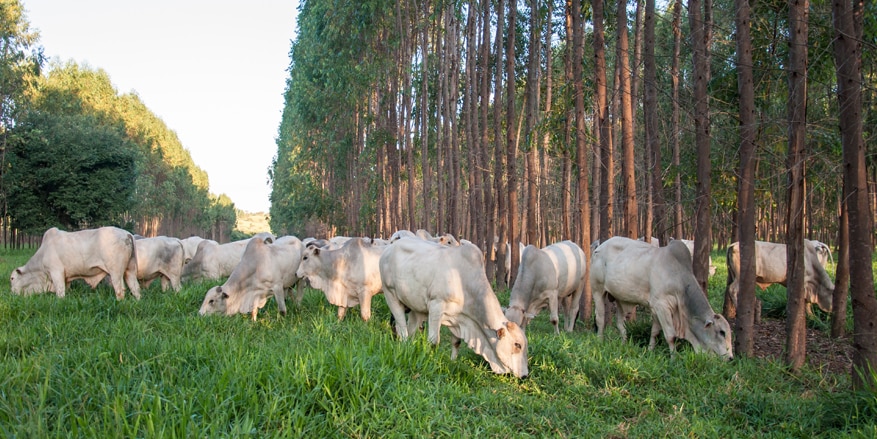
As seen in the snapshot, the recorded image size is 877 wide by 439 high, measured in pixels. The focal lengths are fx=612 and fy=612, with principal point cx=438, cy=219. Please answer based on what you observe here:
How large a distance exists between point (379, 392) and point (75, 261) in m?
9.32

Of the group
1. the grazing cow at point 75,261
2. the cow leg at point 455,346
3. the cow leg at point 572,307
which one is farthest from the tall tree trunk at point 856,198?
the grazing cow at point 75,261

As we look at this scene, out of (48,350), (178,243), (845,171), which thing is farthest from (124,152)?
(845,171)

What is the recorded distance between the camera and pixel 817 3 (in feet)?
30.0

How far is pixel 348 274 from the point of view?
10250mm

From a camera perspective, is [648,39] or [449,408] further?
[648,39]

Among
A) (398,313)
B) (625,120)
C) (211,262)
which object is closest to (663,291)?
(625,120)

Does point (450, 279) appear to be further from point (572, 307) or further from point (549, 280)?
point (572, 307)

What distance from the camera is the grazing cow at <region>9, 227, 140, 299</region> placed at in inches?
456

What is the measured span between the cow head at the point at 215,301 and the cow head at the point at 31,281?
13.1ft

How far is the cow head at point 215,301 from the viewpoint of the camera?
9.94 m

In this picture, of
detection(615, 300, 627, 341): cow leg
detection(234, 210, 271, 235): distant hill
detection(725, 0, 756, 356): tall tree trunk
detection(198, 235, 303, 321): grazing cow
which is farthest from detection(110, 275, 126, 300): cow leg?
detection(234, 210, 271, 235): distant hill

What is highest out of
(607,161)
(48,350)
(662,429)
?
(607,161)

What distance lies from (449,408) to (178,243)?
38.0 feet

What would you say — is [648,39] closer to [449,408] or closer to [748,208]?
[748,208]
